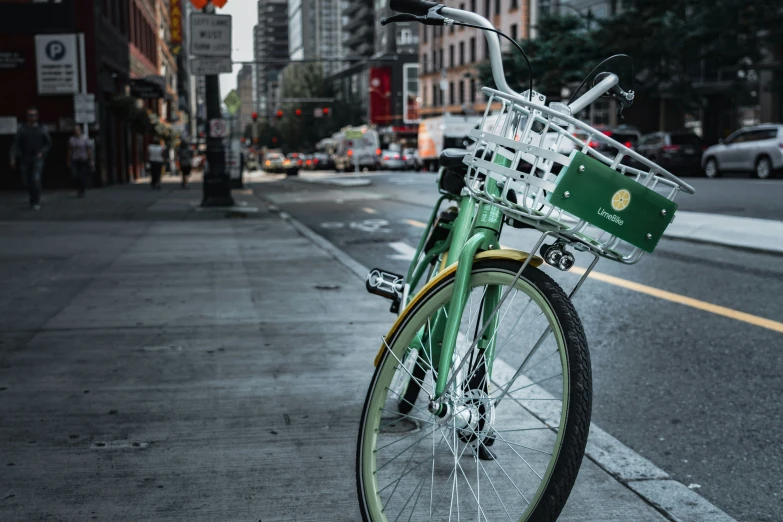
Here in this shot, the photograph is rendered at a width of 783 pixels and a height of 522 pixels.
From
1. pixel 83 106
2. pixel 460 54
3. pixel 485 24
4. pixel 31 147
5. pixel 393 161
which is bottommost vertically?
pixel 393 161

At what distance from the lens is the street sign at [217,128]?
18.0m

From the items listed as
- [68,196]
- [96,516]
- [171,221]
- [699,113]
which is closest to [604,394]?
[96,516]

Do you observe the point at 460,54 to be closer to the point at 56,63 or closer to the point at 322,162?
the point at 322,162

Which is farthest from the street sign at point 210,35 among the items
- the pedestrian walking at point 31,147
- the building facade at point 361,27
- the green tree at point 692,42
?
the building facade at point 361,27

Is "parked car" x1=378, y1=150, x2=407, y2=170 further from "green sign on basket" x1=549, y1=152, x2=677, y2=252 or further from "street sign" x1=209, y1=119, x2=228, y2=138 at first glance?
"green sign on basket" x1=549, y1=152, x2=677, y2=252

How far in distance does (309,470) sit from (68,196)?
73.5 feet

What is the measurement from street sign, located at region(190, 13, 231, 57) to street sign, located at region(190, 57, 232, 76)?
0.36 feet

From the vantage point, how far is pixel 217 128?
18094mm

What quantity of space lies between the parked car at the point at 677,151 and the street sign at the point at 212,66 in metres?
18.9

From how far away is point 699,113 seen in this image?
4525 centimetres

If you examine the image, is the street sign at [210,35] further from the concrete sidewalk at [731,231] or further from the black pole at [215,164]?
the concrete sidewalk at [731,231]

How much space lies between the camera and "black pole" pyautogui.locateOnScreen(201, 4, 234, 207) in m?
18.2

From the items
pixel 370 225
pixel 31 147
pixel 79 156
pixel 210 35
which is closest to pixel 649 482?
pixel 370 225

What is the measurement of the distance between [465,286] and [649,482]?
137 cm
